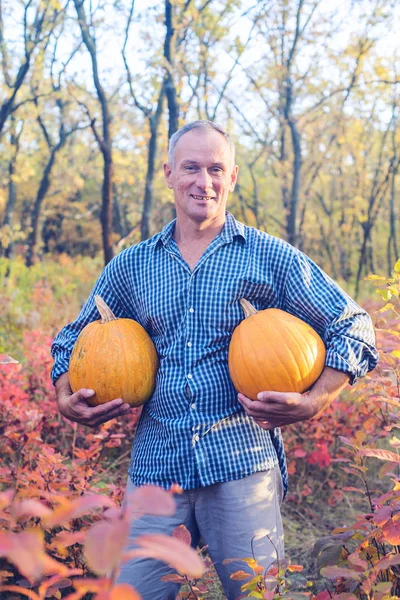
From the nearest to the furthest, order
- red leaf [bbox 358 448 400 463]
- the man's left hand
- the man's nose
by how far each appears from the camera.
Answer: red leaf [bbox 358 448 400 463]
the man's left hand
the man's nose

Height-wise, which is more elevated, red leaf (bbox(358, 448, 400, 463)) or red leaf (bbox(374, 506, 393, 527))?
red leaf (bbox(358, 448, 400, 463))

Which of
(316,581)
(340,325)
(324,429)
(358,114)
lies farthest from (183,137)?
(358,114)

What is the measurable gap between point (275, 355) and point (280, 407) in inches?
6.4

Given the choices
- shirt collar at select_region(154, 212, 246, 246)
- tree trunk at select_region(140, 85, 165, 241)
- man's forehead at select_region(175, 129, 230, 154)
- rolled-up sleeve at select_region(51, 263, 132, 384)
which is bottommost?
rolled-up sleeve at select_region(51, 263, 132, 384)

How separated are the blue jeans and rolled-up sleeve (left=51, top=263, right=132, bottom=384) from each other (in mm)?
693

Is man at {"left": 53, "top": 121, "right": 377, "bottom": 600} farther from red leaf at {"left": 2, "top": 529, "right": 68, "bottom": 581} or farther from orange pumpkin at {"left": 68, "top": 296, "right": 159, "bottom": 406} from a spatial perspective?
red leaf at {"left": 2, "top": 529, "right": 68, "bottom": 581}

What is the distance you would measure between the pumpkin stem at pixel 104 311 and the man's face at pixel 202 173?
46 cm

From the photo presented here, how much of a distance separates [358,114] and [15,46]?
22.1 feet

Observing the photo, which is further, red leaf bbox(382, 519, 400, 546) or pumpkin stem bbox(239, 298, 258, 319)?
pumpkin stem bbox(239, 298, 258, 319)

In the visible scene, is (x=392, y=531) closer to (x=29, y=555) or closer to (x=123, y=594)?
(x=123, y=594)

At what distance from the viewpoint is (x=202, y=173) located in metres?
2.23

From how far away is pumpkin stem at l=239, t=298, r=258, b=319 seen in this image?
2099mm

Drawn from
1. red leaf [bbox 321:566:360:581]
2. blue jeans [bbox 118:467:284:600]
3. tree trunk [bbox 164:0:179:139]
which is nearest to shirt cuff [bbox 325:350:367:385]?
blue jeans [bbox 118:467:284:600]

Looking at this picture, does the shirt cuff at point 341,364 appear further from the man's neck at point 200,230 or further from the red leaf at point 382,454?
the man's neck at point 200,230
